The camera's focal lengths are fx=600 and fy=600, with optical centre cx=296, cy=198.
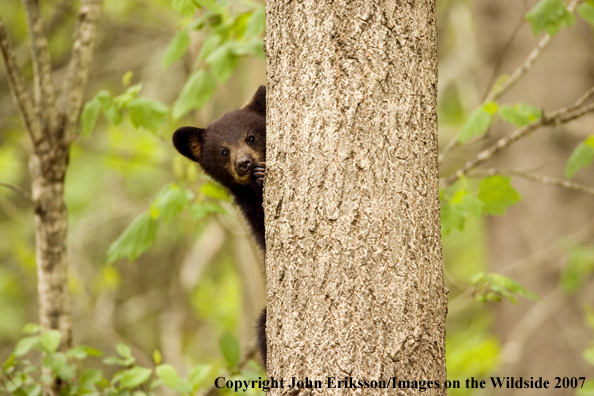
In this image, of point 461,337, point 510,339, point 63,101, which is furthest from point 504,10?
point 461,337

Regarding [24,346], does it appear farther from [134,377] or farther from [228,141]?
[228,141]

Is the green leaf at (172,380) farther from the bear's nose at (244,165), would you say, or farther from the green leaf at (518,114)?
the green leaf at (518,114)

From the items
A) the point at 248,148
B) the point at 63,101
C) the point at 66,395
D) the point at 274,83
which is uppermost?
the point at 63,101

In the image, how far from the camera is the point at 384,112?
2.21m

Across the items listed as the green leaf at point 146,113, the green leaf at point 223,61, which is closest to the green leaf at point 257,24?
the green leaf at point 223,61

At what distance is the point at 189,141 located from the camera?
4.38 meters

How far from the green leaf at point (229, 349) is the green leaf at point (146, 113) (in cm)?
129

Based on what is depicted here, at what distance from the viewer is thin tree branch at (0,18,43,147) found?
3.64 metres

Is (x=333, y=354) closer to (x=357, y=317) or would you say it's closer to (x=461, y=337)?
(x=357, y=317)

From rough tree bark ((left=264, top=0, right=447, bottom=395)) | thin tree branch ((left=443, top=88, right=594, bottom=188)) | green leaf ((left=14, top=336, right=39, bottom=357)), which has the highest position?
thin tree branch ((left=443, top=88, right=594, bottom=188))

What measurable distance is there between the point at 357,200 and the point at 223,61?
183 cm

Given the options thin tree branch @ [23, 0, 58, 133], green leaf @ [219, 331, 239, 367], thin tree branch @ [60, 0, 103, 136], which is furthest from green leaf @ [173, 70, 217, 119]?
green leaf @ [219, 331, 239, 367]

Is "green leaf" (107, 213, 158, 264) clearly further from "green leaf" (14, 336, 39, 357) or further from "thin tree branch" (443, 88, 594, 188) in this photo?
"thin tree branch" (443, 88, 594, 188)

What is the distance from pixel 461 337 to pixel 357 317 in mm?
8548
